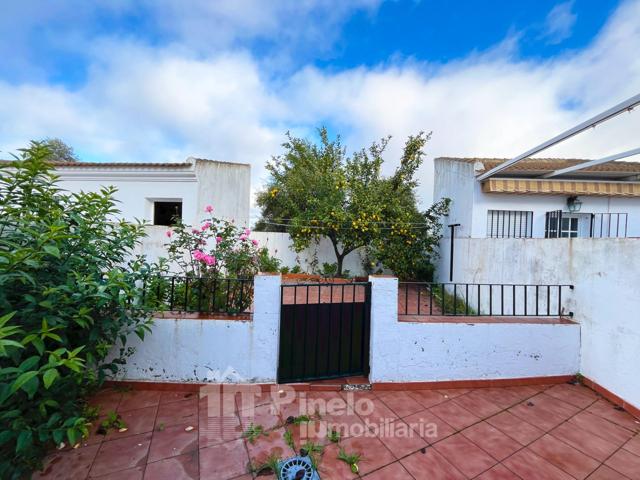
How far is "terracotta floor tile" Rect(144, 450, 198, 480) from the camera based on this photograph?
2.04 meters

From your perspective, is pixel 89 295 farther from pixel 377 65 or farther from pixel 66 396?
pixel 377 65

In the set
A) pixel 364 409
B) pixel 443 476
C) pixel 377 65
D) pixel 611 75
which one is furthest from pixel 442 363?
pixel 377 65

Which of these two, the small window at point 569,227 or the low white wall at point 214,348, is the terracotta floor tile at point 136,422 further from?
the small window at point 569,227

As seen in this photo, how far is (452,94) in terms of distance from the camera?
22.4ft

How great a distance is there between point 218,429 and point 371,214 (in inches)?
283

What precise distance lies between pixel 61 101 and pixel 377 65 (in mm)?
8918

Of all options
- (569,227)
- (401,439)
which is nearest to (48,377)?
(401,439)

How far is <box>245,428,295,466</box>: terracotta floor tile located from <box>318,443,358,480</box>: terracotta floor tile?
302mm

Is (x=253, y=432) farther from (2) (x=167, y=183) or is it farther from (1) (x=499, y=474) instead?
(2) (x=167, y=183)

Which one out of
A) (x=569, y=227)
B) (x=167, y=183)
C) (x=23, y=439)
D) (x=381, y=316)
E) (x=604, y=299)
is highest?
(x=167, y=183)

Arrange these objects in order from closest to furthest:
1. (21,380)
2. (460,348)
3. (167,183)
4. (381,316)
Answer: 1. (21,380)
2. (381,316)
3. (460,348)
4. (167,183)

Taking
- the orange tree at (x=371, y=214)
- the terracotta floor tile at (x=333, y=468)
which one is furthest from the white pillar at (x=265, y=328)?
the orange tree at (x=371, y=214)

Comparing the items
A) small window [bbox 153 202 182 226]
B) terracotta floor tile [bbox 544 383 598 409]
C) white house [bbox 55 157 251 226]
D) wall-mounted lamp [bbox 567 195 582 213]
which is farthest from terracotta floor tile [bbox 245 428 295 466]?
wall-mounted lamp [bbox 567 195 582 213]

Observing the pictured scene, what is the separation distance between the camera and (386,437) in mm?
2553
